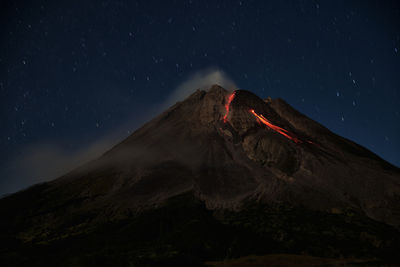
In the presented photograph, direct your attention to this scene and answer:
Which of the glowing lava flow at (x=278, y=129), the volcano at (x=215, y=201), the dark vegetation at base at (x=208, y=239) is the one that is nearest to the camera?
the dark vegetation at base at (x=208, y=239)

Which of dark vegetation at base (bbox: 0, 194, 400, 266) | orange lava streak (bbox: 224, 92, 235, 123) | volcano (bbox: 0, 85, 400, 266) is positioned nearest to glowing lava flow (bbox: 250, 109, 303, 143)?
volcano (bbox: 0, 85, 400, 266)

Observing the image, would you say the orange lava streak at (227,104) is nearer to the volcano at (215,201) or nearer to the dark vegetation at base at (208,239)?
the volcano at (215,201)

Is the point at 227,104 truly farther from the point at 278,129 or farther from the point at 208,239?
the point at 208,239

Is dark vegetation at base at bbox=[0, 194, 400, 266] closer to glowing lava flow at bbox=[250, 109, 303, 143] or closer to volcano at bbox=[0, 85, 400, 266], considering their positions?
volcano at bbox=[0, 85, 400, 266]

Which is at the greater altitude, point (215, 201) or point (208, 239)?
point (215, 201)

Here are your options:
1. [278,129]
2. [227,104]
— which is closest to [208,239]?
[278,129]

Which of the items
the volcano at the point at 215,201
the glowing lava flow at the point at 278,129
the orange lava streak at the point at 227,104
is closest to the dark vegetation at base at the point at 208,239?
the volcano at the point at 215,201
